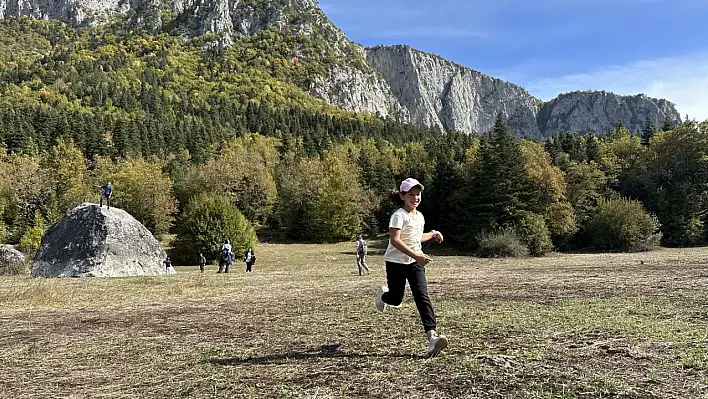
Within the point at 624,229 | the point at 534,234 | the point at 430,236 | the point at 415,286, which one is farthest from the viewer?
the point at 624,229

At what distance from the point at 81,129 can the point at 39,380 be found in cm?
10615

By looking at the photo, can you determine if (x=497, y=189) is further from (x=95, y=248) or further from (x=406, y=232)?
(x=406, y=232)

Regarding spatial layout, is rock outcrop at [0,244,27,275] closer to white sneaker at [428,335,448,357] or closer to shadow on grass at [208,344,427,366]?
shadow on grass at [208,344,427,366]

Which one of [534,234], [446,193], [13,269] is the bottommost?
[13,269]

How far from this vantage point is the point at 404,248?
6.12 m

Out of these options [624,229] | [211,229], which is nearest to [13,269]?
[211,229]

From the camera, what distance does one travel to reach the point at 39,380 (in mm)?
5996

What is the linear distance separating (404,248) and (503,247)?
140 feet

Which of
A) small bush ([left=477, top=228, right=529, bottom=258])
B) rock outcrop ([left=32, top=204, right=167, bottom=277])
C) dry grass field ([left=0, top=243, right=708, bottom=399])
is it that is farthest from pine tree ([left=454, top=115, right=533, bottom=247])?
dry grass field ([left=0, top=243, right=708, bottom=399])

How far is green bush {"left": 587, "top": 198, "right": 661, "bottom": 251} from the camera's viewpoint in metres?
51.5

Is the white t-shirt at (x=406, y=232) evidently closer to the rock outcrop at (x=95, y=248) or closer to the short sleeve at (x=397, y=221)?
the short sleeve at (x=397, y=221)

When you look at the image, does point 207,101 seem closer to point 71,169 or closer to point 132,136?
point 132,136

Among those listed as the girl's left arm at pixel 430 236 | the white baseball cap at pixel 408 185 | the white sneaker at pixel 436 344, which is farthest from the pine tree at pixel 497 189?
the white sneaker at pixel 436 344

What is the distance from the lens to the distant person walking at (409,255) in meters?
6.19
